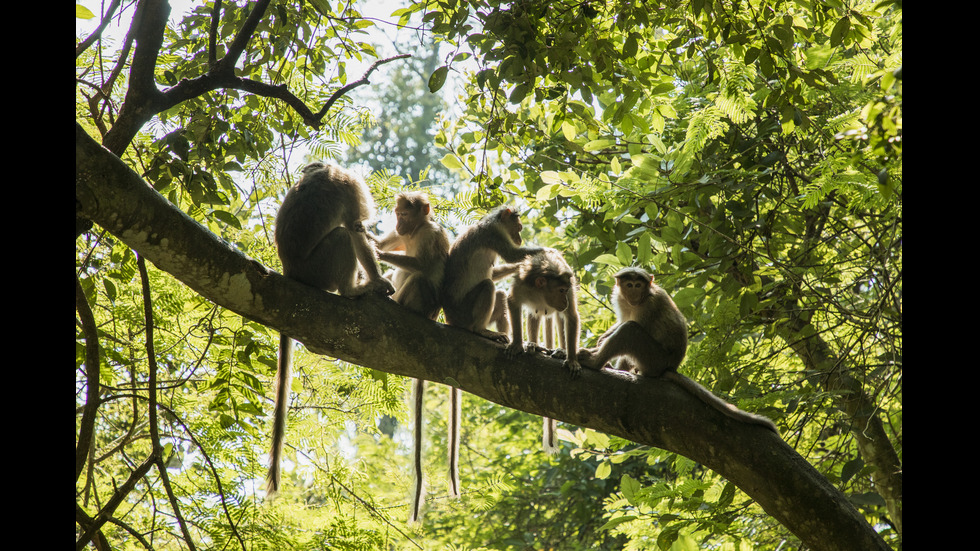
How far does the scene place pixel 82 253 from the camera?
636 centimetres

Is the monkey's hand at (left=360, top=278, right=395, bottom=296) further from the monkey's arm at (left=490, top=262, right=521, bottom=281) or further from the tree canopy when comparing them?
the monkey's arm at (left=490, top=262, right=521, bottom=281)

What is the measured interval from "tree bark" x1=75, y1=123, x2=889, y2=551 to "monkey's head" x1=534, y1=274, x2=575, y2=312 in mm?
1077

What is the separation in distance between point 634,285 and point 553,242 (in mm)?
2949

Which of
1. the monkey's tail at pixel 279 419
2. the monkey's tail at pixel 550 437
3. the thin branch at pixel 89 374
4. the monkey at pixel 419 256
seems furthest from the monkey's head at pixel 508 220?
the thin branch at pixel 89 374

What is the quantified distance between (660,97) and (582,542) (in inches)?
303

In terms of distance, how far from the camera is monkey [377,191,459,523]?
5.42 meters

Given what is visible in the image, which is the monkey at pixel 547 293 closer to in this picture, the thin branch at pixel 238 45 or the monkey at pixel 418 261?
the monkey at pixel 418 261

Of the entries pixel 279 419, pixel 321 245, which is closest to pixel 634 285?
pixel 321 245

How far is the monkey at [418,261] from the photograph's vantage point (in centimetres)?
542

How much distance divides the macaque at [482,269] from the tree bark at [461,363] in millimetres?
1165

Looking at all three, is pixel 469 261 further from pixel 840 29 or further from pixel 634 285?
pixel 840 29

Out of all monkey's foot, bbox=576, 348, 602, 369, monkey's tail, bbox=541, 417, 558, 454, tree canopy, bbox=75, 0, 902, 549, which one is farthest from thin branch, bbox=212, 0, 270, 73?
monkey's tail, bbox=541, 417, 558, 454

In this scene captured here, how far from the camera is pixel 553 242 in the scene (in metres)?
8.22
